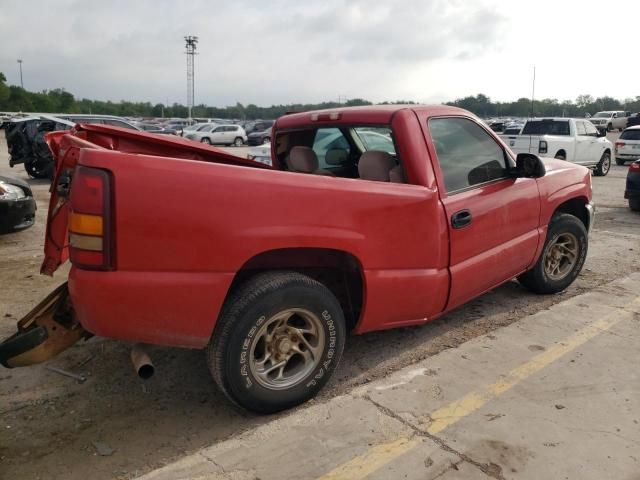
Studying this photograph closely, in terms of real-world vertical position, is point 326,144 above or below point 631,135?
below

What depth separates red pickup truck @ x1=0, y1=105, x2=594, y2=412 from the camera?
2.49 m

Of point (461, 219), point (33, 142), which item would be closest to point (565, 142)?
point (461, 219)

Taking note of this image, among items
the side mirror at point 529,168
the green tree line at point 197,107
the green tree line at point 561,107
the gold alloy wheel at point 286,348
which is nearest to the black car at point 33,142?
the side mirror at point 529,168

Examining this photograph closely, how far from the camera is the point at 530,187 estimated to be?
4355 mm

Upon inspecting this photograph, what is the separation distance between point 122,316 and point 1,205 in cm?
519

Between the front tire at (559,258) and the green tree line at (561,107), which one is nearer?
the front tire at (559,258)

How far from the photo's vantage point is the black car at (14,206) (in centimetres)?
673

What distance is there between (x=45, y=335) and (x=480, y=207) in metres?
2.86

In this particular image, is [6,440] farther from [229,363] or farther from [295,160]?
[295,160]

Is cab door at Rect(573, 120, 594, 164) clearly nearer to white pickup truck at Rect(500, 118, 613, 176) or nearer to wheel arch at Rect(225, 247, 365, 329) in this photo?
white pickup truck at Rect(500, 118, 613, 176)

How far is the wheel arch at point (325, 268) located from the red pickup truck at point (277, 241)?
0.01 metres

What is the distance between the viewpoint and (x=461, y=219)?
364 centimetres

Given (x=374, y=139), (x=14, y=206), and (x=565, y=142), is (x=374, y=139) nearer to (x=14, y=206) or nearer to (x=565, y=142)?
(x=14, y=206)

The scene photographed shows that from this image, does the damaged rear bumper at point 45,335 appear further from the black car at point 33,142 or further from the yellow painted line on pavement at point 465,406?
the black car at point 33,142
